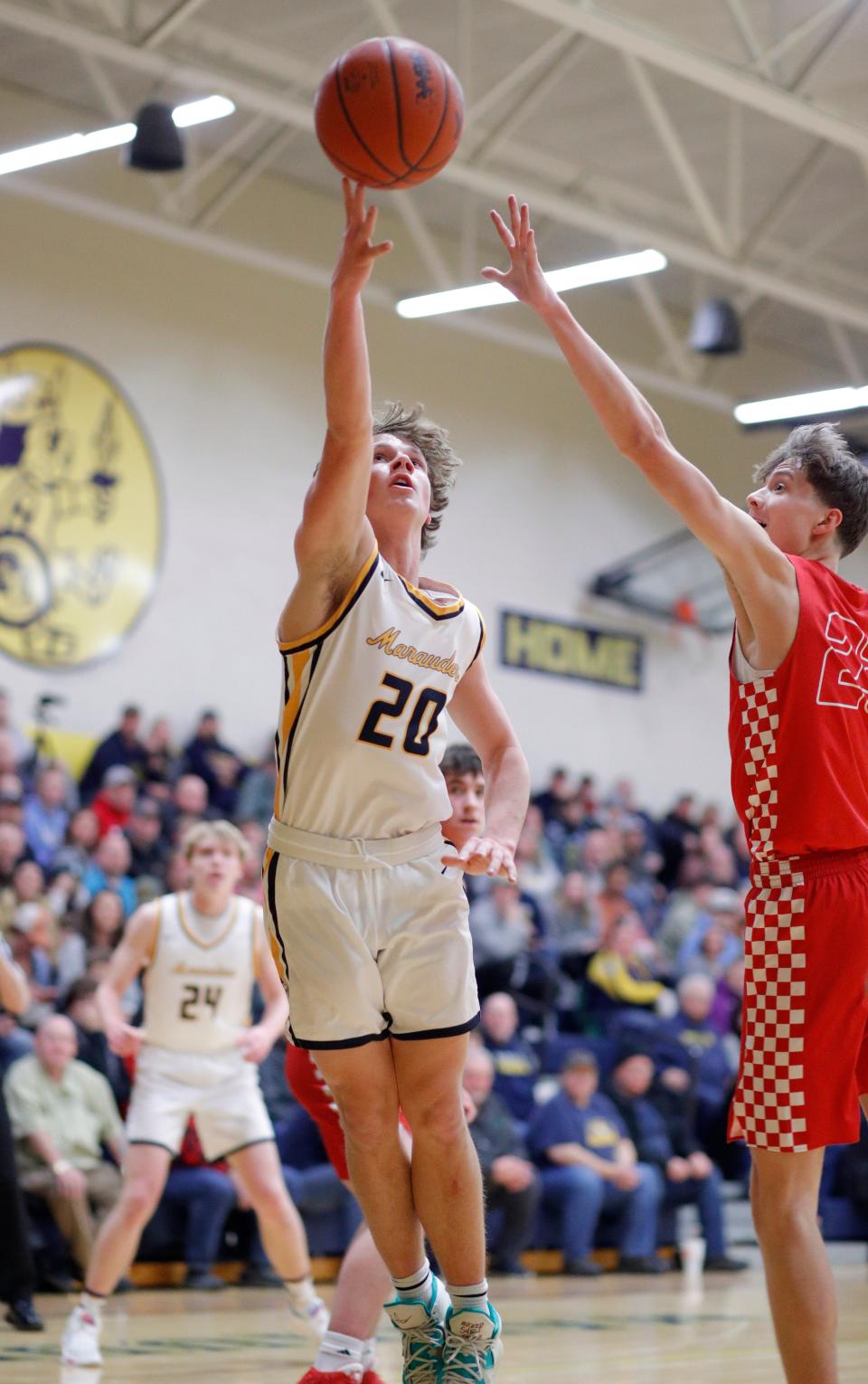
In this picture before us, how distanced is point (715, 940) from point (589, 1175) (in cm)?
431

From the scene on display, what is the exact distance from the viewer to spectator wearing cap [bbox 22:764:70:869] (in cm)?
1230

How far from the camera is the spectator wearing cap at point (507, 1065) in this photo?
35.1 feet

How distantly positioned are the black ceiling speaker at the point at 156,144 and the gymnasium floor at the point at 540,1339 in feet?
24.3

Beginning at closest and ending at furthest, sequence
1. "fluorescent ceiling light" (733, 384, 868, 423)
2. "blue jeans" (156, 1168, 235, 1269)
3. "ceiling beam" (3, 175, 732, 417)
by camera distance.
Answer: "blue jeans" (156, 1168, 235, 1269)
"ceiling beam" (3, 175, 732, 417)
"fluorescent ceiling light" (733, 384, 868, 423)

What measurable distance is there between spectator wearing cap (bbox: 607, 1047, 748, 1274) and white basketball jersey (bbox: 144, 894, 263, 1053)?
4.34 meters

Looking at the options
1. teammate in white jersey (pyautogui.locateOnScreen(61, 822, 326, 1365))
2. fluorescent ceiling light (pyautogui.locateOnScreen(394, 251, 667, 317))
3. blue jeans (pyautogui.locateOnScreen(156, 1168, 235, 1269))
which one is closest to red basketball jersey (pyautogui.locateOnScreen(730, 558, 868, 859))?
teammate in white jersey (pyautogui.locateOnScreen(61, 822, 326, 1365))

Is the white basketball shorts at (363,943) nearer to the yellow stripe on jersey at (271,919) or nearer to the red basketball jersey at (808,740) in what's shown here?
the yellow stripe on jersey at (271,919)

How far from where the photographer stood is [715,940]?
14.3m

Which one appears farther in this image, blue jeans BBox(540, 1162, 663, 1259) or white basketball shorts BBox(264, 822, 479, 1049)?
blue jeans BBox(540, 1162, 663, 1259)

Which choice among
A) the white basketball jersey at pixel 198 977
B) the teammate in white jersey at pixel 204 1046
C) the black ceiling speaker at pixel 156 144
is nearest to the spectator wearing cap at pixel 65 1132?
the teammate in white jersey at pixel 204 1046

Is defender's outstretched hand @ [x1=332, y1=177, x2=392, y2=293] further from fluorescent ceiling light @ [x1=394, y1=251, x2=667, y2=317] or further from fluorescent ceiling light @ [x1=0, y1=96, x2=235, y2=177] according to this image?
fluorescent ceiling light @ [x1=394, y1=251, x2=667, y2=317]

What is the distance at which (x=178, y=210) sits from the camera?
1484 centimetres

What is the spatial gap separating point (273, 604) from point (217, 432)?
5.43 feet

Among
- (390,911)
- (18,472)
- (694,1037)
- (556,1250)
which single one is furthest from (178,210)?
(390,911)
